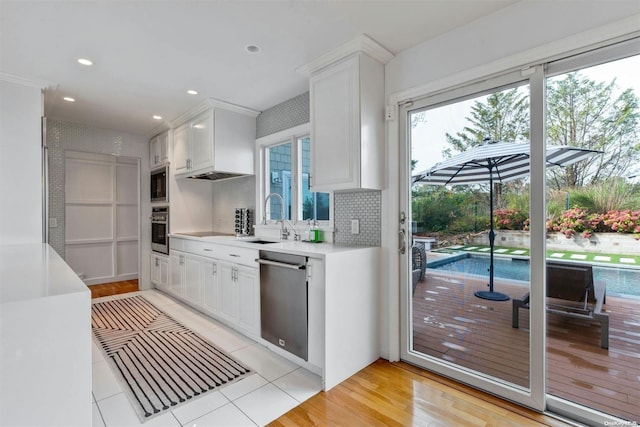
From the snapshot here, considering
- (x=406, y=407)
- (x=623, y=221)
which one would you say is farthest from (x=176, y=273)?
(x=623, y=221)

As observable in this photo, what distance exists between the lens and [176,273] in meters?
4.10

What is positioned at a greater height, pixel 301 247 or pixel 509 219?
pixel 509 219

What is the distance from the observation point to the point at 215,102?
3.58 metres

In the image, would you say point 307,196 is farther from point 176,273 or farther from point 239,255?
point 176,273

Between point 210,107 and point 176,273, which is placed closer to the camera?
point 210,107

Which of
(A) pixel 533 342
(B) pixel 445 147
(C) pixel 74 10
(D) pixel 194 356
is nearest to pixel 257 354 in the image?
(D) pixel 194 356

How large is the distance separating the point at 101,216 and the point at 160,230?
1.66 m

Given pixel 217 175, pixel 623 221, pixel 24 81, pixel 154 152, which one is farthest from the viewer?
pixel 154 152

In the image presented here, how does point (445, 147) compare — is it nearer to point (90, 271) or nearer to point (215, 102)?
point (215, 102)

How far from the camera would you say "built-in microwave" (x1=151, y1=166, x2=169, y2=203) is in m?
4.46

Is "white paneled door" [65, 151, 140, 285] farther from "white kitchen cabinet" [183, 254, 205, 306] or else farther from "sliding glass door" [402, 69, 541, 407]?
"sliding glass door" [402, 69, 541, 407]

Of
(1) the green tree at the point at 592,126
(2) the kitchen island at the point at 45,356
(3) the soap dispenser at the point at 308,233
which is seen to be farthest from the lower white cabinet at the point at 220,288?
(1) the green tree at the point at 592,126

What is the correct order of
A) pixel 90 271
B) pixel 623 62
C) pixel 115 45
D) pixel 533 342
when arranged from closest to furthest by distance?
pixel 623 62 → pixel 533 342 → pixel 115 45 → pixel 90 271

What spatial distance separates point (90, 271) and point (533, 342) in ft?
20.4
